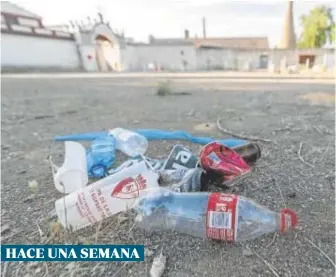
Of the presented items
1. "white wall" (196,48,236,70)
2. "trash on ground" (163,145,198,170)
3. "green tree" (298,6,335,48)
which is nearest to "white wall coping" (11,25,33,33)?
"white wall" (196,48,236,70)

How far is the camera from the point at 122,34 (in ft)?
83.7

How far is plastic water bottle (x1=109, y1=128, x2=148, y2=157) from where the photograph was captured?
1.87m

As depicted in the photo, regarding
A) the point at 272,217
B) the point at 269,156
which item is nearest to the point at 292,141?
the point at 269,156

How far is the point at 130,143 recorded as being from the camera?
6.38 ft

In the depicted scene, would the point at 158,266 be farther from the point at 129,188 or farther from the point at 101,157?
the point at 101,157

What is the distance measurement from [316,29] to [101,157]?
34876mm

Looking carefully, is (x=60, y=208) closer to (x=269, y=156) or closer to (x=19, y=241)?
(x=19, y=241)

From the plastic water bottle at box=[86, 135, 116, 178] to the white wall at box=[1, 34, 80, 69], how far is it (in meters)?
17.5

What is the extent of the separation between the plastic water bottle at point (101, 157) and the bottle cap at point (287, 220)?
2.86 ft

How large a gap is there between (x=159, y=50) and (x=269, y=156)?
88.6ft

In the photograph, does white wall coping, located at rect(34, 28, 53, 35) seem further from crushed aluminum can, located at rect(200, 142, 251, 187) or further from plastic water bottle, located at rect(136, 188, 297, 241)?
plastic water bottle, located at rect(136, 188, 297, 241)

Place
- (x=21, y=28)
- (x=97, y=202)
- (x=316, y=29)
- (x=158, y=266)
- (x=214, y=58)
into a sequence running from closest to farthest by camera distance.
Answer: (x=158, y=266)
(x=97, y=202)
(x=21, y=28)
(x=214, y=58)
(x=316, y=29)

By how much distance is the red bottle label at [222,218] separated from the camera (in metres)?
0.92

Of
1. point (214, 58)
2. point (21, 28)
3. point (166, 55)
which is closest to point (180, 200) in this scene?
point (21, 28)
